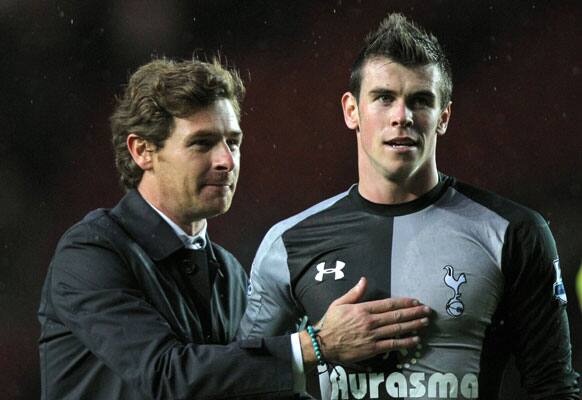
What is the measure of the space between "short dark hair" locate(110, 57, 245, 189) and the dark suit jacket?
7.2 inches

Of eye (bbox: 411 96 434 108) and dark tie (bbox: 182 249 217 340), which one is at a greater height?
eye (bbox: 411 96 434 108)

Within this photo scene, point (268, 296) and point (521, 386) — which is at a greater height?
point (268, 296)

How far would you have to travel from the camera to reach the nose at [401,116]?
7.18 feet

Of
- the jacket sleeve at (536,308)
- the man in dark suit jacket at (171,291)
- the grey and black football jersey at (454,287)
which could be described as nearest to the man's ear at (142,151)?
the man in dark suit jacket at (171,291)

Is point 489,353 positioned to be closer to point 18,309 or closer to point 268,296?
point 268,296

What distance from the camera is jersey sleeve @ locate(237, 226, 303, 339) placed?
7.79ft

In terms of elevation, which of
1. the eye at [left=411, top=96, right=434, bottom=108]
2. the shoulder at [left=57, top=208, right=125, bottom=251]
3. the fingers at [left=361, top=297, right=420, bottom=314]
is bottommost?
the fingers at [left=361, top=297, right=420, bottom=314]

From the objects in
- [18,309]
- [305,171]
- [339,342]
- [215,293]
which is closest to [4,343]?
[18,309]

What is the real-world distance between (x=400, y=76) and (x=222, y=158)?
1.71ft

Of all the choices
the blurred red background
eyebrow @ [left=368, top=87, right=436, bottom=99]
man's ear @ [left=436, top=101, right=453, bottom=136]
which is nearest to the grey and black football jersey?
man's ear @ [left=436, top=101, right=453, bottom=136]

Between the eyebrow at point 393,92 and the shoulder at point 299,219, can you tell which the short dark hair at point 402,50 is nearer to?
the eyebrow at point 393,92

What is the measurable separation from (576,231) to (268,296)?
1816 mm

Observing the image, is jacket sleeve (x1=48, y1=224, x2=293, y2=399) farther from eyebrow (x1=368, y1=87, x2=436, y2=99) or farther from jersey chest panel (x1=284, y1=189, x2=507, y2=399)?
eyebrow (x1=368, y1=87, x2=436, y2=99)

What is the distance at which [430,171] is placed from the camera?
228 centimetres
